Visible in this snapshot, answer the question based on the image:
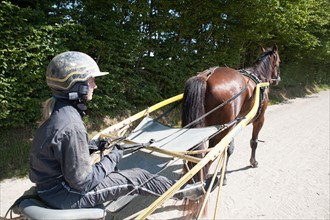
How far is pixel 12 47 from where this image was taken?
4.43 m

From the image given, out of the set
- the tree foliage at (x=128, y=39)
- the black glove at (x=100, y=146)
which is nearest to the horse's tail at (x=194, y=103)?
the black glove at (x=100, y=146)

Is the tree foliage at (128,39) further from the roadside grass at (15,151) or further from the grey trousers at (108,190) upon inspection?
the grey trousers at (108,190)

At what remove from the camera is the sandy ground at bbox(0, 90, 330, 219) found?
3543 millimetres

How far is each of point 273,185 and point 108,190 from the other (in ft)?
10.6

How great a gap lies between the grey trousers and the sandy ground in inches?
49.7

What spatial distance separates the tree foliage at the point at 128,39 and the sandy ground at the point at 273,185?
6.20ft

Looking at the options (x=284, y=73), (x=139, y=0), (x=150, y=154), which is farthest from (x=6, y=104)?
(x=284, y=73)

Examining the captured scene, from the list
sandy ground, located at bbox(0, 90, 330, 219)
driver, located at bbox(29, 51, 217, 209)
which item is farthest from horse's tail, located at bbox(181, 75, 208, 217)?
driver, located at bbox(29, 51, 217, 209)

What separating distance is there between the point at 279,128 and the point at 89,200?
7213mm

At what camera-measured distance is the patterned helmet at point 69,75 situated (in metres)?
1.83

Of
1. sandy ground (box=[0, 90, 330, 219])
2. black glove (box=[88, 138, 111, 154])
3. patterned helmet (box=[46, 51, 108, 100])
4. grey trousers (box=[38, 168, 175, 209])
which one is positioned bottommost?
sandy ground (box=[0, 90, 330, 219])

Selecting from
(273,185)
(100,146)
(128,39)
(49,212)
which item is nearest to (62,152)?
(49,212)

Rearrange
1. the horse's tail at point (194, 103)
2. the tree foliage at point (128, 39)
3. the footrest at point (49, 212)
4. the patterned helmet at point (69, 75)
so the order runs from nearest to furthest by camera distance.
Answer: the footrest at point (49, 212) < the patterned helmet at point (69, 75) < the horse's tail at point (194, 103) < the tree foliage at point (128, 39)

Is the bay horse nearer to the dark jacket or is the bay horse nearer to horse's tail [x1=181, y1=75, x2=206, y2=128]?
horse's tail [x1=181, y1=75, x2=206, y2=128]
